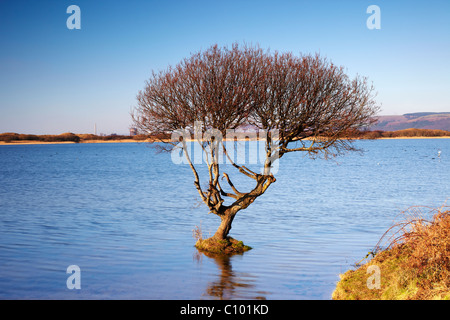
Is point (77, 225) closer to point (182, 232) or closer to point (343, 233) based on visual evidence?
point (182, 232)

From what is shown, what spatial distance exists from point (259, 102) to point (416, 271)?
31.7 ft

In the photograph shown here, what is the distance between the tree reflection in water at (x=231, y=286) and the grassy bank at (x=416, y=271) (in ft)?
10.6

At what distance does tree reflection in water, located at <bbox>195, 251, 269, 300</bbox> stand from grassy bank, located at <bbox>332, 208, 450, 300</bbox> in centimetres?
324

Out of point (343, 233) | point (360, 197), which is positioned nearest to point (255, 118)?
point (343, 233)

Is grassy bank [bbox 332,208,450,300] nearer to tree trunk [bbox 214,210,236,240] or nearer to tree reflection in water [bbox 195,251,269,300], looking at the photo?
tree reflection in water [bbox 195,251,269,300]

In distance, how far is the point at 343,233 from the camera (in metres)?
26.9

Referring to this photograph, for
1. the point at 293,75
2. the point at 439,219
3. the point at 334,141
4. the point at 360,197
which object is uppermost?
the point at 293,75

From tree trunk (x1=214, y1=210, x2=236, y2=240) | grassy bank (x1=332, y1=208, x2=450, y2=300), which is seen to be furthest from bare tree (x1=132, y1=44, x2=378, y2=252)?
grassy bank (x1=332, y1=208, x2=450, y2=300)

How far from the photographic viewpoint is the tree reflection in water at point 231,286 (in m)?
14.8

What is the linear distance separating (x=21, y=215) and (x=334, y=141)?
26512 mm

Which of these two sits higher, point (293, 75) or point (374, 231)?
point (293, 75)

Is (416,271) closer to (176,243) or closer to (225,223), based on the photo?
(225,223)

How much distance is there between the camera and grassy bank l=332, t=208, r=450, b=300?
1080 centimetres

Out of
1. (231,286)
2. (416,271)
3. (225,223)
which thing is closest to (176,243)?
(225,223)
